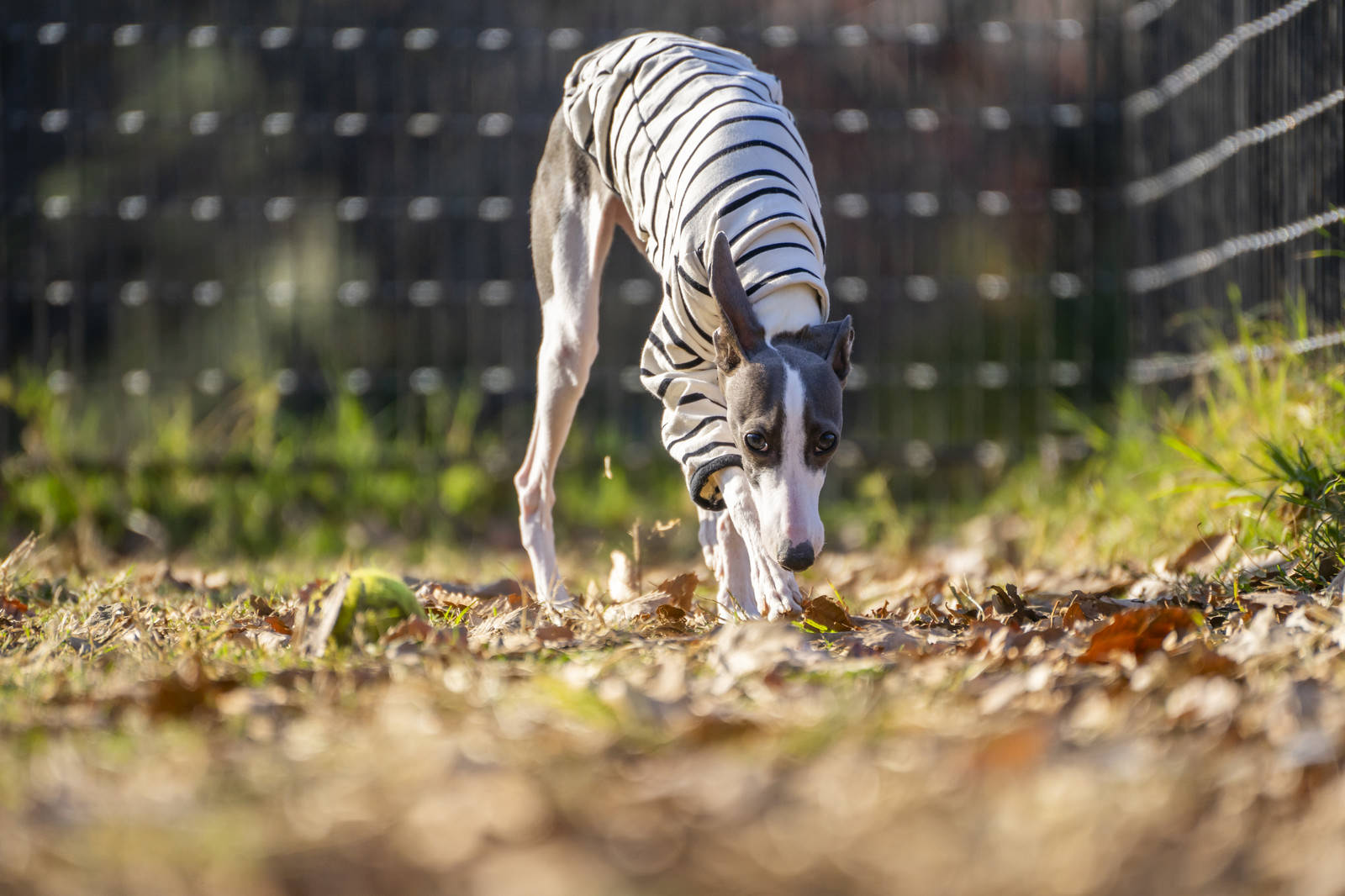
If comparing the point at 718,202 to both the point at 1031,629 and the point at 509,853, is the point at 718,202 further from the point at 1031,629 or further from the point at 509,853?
the point at 509,853

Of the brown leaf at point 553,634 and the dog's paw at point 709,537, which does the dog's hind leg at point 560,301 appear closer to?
the dog's paw at point 709,537

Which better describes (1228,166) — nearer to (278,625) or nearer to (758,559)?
(758,559)

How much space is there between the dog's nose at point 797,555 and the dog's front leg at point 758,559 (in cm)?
17

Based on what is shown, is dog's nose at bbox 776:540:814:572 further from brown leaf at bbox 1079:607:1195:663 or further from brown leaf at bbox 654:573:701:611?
brown leaf at bbox 1079:607:1195:663

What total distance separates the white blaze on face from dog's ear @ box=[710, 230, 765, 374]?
131 millimetres

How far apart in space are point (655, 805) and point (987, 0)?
Result: 16.7ft

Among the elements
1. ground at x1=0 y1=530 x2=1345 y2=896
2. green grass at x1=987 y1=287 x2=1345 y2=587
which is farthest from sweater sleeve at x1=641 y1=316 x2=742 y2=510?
green grass at x1=987 y1=287 x2=1345 y2=587

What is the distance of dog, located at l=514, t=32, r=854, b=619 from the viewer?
2570 millimetres

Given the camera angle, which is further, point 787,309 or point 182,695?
point 787,309

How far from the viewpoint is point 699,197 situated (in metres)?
2.90

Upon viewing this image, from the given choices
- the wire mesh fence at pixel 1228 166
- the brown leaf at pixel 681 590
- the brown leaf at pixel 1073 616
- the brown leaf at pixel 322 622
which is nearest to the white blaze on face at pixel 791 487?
the brown leaf at pixel 681 590

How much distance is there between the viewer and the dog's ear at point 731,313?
2.64m

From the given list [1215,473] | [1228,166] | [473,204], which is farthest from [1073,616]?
[473,204]

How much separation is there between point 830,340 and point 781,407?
26 centimetres
